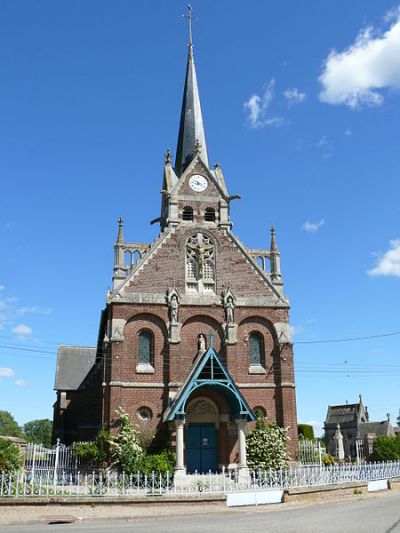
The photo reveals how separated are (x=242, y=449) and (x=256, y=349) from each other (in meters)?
6.55

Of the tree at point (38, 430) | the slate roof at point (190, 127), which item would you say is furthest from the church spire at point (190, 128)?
the tree at point (38, 430)

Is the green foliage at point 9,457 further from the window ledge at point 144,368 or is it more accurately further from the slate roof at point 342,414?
the slate roof at point 342,414

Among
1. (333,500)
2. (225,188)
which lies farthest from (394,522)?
(225,188)

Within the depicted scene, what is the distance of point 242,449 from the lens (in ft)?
92.4

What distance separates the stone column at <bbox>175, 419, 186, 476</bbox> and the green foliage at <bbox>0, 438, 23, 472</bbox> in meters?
8.14

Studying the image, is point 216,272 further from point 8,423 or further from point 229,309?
point 8,423

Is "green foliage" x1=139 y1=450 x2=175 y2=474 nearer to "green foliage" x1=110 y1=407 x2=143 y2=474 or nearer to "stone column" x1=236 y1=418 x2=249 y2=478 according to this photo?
"green foliage" x1=110 y1=407 x2=143 y2=474

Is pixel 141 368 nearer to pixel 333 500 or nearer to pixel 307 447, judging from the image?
pixel 307 447

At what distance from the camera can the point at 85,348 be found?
46312 mm

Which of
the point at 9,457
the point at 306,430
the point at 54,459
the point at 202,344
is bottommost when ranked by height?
the point at 54,459

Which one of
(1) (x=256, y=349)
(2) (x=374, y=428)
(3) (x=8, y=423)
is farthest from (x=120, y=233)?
(3) (x=8, y=423)

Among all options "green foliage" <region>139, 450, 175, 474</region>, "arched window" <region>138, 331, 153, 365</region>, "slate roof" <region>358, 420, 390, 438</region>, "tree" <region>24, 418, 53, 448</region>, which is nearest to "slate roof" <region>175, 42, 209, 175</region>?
"arched window" <region>138, 331, 153, 365</region>

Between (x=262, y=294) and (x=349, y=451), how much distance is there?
201 ft

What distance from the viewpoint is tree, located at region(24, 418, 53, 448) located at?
15975 cm
